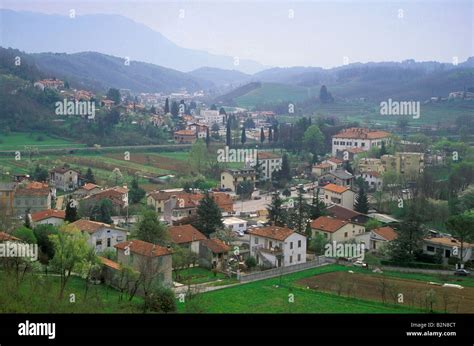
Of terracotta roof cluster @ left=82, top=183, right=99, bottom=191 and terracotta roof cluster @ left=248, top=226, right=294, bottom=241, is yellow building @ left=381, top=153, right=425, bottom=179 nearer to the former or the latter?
terracotta roof cluster @ left=82, top=183, right=99, bottom=191

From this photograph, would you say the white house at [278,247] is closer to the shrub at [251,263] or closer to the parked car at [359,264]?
the shrub at [251,263]

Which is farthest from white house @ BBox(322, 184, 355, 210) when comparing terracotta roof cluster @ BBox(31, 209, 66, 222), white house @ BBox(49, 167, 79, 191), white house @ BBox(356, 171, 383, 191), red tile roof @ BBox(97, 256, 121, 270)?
red tile roof @ BBox(97, 256, 121, 270)

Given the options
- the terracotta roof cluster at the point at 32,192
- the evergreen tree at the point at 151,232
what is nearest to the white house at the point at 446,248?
the evergreen tree at the point at 151,232

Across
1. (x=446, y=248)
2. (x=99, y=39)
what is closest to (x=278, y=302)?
(x=446, y=248)

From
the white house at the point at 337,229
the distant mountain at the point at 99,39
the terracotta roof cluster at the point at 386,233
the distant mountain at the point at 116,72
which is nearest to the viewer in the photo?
the terracotta roof cluster at the point at 386,233
